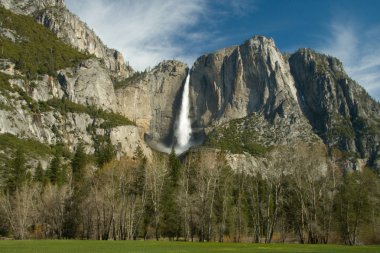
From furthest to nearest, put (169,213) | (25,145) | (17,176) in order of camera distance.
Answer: (25,145)
(17,176)
(169,213)

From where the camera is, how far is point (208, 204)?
68.0 m

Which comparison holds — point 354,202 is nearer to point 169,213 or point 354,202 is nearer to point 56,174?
point 169,213

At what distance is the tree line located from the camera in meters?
60.3

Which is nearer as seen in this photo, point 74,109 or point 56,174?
point 56,174

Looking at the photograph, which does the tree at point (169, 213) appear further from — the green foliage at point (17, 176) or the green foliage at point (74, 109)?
the green foliage at point (74, 109)

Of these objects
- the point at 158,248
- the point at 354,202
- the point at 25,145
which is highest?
the point at 25,145

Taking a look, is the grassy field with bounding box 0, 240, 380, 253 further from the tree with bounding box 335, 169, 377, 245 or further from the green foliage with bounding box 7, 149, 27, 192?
the green foliage with bounding box 7, 149, 27, 192

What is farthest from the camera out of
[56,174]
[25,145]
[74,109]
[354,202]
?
[74,109]

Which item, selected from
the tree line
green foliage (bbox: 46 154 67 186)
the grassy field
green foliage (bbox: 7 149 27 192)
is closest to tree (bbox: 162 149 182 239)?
the tree line

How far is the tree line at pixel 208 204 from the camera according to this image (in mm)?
60344

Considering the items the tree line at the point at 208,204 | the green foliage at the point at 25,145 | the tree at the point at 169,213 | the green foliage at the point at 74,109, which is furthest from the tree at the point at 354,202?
the green foliage at the point at 74,109

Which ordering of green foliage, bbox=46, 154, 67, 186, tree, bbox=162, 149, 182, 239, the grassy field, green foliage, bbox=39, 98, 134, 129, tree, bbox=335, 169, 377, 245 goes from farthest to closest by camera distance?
green foliage, bbox=39, 98, 134, 129 < green foliage, bbox=46, 154, 67, 186 < tree, bbox=162, 149, 182, 239 < tree, bbox=335, 169, 377, 245 < the grassy field

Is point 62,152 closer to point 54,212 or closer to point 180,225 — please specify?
point 54,212

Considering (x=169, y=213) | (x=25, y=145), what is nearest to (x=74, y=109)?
(x=25, y=145)
